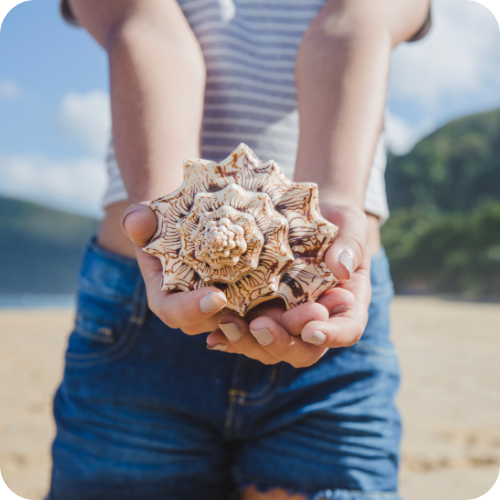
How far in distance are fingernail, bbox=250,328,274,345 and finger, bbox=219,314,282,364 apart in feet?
0.18

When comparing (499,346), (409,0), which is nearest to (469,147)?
(499,346)

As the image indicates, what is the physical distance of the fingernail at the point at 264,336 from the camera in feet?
3.34

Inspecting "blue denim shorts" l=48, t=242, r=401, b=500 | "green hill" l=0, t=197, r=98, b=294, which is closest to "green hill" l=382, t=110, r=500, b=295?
"blue denim shorts" l=48, t=242, r=401, b=500

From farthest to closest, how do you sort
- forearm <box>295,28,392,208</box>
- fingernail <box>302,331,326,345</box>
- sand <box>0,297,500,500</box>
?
sand <box>0,297,500,500</box>, forearm <box>295,28,392,208</box>, fingernail <box>302,331,326,345</box>

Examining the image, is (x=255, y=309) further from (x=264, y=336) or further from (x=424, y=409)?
(x=424, y=409)

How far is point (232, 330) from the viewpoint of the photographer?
1068 millimetres

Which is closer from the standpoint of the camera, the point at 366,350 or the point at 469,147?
the point at 366,350

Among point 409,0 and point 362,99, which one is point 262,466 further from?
point 409,0

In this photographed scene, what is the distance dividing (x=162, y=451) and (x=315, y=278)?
0.77 meters

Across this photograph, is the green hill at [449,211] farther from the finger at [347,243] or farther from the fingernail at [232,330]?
the fingernail at [232,330]

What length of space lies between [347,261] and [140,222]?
0.53 m

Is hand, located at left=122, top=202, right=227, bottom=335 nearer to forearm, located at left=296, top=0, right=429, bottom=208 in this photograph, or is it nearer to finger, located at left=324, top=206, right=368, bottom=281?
finger, located at left=324, top=206, right=368, bottom=281

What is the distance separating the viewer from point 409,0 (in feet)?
5.10

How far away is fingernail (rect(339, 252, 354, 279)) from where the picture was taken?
1.06 metres
